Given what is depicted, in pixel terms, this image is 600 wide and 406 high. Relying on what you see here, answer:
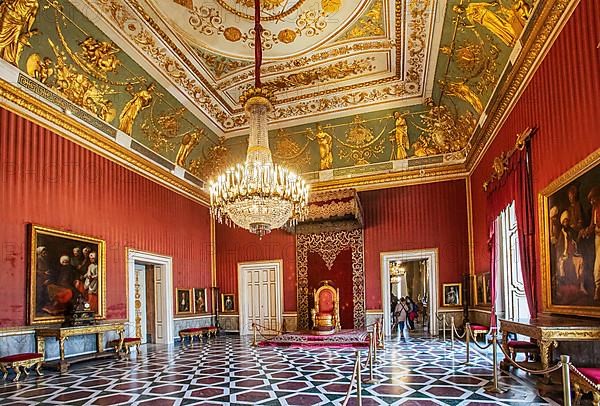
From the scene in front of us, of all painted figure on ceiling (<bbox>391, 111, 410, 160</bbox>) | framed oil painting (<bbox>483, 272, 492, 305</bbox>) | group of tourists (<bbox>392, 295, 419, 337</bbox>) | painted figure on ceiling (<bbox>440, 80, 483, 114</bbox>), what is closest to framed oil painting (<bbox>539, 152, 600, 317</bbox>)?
framed oil painting (<bbox>483, 272, 492, 305</bbox>)

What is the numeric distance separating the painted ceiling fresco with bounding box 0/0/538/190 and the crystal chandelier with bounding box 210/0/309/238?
1.84 metres

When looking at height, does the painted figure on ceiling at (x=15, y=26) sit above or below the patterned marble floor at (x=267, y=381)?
above

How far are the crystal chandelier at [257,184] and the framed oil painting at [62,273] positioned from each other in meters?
3.00

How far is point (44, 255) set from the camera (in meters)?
8.62

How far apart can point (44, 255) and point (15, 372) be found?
2.07 m

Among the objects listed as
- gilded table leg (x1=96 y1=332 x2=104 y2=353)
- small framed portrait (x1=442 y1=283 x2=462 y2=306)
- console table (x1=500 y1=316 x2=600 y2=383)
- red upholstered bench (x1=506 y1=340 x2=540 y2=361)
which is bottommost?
gilded table leg (x1=96 y1=332 x2=104 y2=353)

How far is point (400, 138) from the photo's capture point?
13.9m

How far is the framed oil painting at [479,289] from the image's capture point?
11727 millimetres

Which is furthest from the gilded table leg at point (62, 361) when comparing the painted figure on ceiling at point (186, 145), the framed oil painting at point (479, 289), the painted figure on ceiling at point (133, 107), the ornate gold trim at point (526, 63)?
the framed oil painting at point (479, 289)

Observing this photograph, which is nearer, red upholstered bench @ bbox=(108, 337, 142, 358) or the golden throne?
red upholstered bench @ bbox=(108, 337, 142, 358)

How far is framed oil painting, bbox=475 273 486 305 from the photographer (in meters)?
11.7

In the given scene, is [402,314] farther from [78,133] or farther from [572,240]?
[78,133]

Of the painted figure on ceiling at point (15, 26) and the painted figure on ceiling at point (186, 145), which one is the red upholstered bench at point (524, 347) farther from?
the painted figure on ceiling at point (186, 145)

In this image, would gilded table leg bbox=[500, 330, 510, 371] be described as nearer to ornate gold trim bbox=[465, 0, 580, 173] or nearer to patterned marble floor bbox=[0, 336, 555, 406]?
patterned marble floor bbox=[0, 336, 555, 406]
